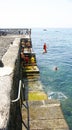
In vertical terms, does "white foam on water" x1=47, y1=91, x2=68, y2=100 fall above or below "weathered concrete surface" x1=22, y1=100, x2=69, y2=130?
below

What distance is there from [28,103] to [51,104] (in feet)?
2.33

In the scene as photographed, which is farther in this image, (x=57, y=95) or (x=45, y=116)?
(x=57, y=95)

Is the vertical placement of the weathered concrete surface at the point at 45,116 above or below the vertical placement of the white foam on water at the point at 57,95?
above

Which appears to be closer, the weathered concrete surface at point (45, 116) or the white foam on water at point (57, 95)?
the weathered concrete surface at point (45, 116)

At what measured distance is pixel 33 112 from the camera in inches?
247

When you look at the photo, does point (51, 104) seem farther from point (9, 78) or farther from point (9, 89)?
point (9, 89)

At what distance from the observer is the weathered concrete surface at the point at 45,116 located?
5.68m

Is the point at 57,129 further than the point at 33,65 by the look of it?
No

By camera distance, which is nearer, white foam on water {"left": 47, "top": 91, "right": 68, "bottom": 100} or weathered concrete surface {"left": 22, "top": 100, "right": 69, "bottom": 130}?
weathered concrete surface {"left": 22, "top": 100, "right": 69, "bottom": 130}

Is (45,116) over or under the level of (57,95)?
over

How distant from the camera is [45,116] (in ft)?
20.1

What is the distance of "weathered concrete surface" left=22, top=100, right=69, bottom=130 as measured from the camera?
5684mm

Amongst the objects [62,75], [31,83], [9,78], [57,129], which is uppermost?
[9,78]

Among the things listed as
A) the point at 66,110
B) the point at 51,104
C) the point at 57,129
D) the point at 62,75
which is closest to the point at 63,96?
the point at 66,110
